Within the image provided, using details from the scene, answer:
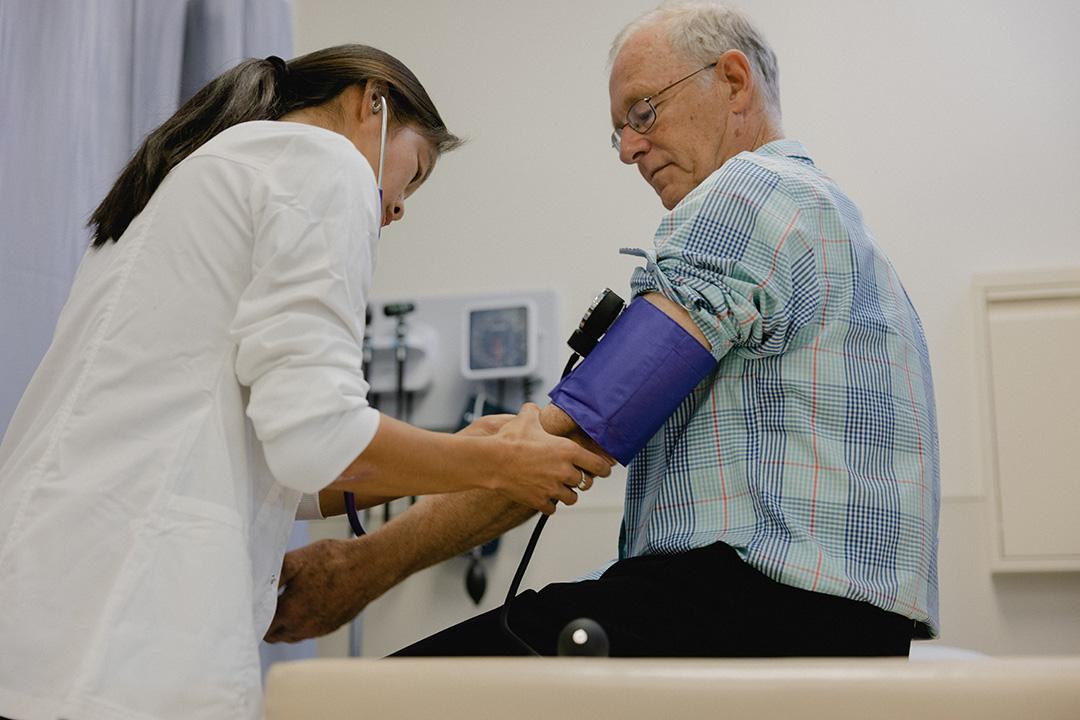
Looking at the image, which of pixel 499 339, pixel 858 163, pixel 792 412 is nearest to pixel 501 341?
pixel 499 339

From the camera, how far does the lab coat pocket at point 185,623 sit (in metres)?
0.99

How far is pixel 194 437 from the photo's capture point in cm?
106

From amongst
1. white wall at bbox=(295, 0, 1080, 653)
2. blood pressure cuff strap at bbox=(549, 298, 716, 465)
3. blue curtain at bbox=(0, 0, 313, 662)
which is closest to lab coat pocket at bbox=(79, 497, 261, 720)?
blood pressure cuff strap at bbox=(549, 298, 716, 465)

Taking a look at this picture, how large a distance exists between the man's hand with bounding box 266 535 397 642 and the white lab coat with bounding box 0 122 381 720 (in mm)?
328

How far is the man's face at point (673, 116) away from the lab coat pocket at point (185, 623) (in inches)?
32.0

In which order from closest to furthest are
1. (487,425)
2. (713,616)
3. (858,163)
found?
(713,616), (487,425), (858,163)

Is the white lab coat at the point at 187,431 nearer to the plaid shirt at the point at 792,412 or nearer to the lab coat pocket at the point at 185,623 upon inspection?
the lab coat pocket at the point at 185,623

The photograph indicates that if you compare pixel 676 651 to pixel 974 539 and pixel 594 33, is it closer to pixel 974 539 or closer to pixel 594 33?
pixel 974 539

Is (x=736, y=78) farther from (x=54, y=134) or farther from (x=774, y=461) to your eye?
(x=54, y=134)

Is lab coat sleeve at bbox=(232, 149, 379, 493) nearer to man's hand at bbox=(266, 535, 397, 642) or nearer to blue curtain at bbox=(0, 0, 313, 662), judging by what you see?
man's hand at bbox=(266, 535, 397, 642)

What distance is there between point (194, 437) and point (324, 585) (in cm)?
49

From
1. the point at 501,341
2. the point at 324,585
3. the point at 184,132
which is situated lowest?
the point at 324,585

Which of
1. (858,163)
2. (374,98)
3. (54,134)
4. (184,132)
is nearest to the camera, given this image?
(184,132)

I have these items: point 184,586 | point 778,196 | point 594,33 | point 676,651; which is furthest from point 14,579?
point 594,33
